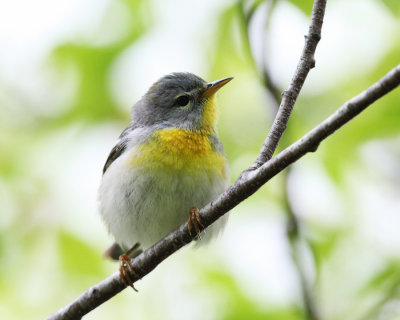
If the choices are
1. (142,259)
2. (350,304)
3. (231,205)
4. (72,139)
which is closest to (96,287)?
(142,259)

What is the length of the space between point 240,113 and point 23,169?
263cm

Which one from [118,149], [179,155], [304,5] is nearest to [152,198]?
[179,155]

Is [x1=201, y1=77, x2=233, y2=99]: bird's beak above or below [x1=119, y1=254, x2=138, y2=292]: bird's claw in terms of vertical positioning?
above

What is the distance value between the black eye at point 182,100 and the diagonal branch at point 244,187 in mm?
1789

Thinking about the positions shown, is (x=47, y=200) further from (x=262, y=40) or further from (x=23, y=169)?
(x=262, y=40)

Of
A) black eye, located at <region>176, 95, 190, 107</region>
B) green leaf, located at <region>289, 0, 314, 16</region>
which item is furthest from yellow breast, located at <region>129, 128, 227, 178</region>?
green leaf, located at <region>289, 0, 314, 16</region>

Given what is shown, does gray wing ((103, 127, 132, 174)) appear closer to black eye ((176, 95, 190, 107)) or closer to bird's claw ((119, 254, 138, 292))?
black eye ((176, 95, 190, 107))

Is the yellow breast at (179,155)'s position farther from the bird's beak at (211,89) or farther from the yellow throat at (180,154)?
the bird's beak at (211,89)

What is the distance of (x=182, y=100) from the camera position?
541 cm

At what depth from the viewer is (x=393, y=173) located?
20.4 feet

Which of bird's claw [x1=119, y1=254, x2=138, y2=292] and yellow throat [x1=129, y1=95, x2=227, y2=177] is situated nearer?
bird's claw [x1=119, y1=254, x2=138, y2=292]

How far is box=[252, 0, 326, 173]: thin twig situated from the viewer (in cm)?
325

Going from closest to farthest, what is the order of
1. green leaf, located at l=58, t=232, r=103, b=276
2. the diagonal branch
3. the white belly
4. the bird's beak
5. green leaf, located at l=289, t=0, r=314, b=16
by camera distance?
1. the diagonal branch
2. the white belly
3. green leaf, located at l=289, t=0, r=314, b=16
4. the bird's beak
5. green leaf, located at l=58, t=232, r=103, b=276

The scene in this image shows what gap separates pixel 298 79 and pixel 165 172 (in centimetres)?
150
